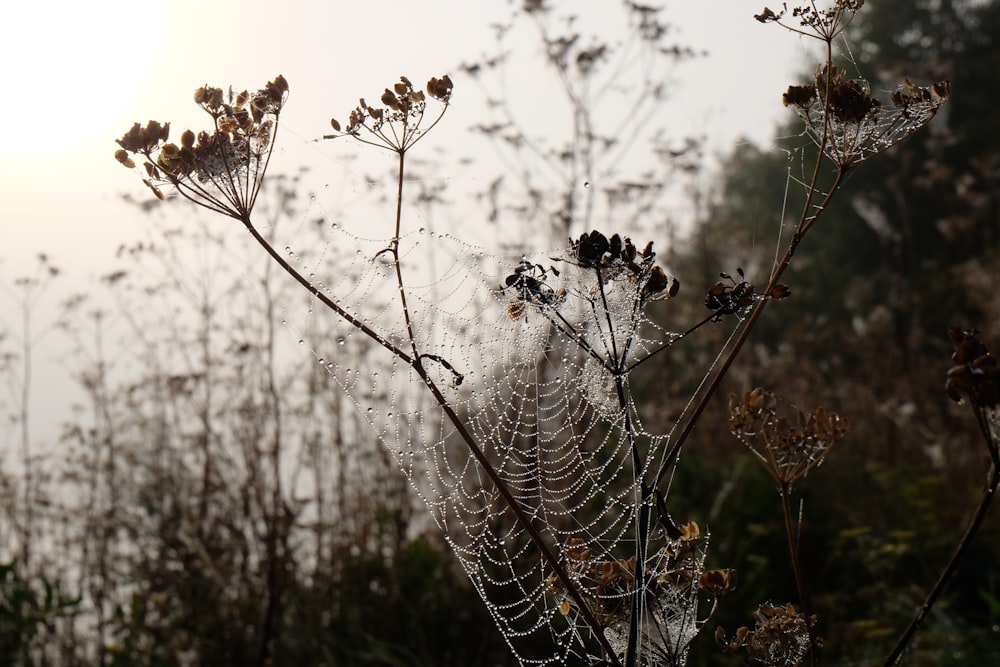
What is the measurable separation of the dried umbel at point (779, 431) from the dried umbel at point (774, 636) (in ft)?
0.68

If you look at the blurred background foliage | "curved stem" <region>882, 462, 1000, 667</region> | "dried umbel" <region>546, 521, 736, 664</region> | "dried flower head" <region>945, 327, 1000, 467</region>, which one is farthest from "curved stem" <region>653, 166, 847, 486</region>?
the blurred background foliage

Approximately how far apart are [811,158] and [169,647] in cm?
956

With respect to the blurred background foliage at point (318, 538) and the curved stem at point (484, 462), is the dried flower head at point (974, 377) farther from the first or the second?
the blurred background foliage at point (318, 538)

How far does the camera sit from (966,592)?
4973 mm

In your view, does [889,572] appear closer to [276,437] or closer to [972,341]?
[276,437]

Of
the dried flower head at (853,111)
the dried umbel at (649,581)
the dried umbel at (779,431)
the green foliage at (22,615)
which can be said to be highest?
the green foliage at (22,615)

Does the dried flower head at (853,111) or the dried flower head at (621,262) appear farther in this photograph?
the dried flower head at (853,111)

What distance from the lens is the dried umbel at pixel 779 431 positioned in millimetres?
1586

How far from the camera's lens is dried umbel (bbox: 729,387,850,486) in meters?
1.59

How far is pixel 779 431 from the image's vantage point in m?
1.64

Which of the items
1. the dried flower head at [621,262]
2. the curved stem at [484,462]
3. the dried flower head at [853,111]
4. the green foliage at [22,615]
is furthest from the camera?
the green foliage at [22,615]

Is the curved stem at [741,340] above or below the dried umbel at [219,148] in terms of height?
below

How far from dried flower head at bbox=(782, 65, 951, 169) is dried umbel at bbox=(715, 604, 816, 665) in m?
0.72

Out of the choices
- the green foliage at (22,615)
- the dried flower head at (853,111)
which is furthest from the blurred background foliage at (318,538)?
the dried flower head at (853,111)
